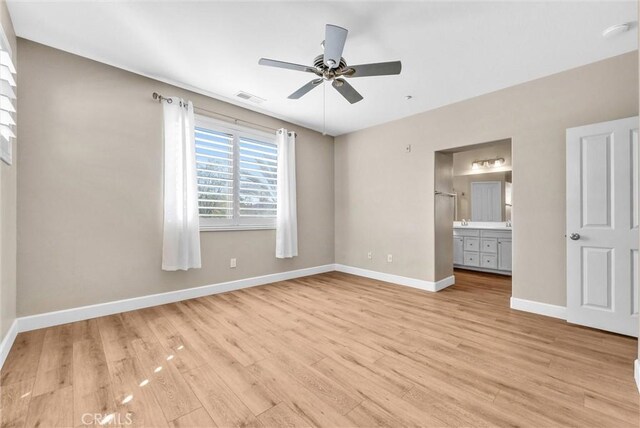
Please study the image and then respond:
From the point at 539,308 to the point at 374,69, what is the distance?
3085 millimetres

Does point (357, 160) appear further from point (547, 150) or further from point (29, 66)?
point (29, 66)

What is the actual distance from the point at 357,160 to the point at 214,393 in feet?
13.8

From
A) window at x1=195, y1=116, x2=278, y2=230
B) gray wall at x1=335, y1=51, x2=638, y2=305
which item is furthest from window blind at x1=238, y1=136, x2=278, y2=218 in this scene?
gray wall at x1=335, y1=51, x2=638, y2=305

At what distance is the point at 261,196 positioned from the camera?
4.28 metres

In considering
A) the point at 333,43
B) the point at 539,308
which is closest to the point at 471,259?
the point at 539,308

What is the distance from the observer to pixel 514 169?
126 inches

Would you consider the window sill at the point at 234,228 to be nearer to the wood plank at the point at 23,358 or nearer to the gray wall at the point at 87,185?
the gray wall at the point at 87,185

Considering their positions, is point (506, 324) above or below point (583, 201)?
below

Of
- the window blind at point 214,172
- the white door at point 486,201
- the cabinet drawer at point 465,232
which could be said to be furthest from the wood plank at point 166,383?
the white door at point 486,201

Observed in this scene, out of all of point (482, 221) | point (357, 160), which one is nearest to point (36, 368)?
point (357, 160)

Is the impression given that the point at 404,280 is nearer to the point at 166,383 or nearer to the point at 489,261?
the point at 489,261

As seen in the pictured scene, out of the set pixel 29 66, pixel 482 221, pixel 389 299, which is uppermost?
pixel 29 66

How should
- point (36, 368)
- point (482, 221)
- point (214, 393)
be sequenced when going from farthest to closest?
point (482, 221) < point (36, 368) < point (214, 393)

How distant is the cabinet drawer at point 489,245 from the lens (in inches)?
197
